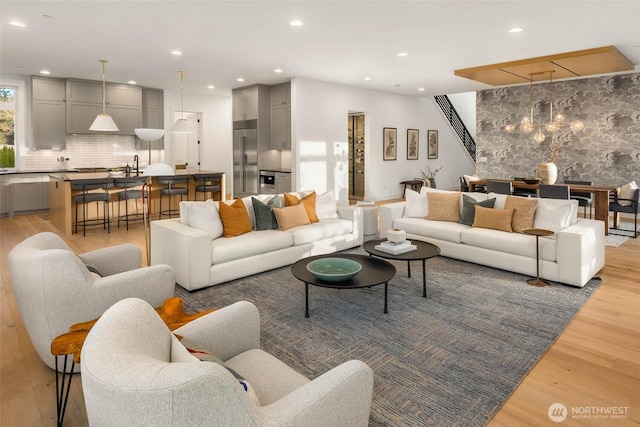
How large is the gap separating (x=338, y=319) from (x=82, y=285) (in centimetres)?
186

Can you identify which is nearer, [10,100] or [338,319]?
[338,319]

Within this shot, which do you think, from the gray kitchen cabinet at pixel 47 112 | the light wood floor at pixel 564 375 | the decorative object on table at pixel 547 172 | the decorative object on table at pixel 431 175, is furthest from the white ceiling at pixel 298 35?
the decorative object on table at pixel 431 175

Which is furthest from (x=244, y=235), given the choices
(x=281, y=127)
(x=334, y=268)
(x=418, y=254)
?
(x=281, y=127)

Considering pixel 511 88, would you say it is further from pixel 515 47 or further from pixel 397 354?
pixel 397 354

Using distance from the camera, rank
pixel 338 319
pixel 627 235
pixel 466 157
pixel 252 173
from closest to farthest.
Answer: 1. pixel 338 319
2. pixel 627 235
3. pixel 252 173
4. pixel 466 157

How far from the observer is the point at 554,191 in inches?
261

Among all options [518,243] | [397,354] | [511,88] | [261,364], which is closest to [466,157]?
[511,88]

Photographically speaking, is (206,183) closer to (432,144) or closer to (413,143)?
(413,143)

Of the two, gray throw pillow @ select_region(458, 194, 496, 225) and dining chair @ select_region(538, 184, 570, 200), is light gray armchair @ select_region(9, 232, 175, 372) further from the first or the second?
dining chair @ select_region(538, 184, 570, 200)

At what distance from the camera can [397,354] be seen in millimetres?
2744

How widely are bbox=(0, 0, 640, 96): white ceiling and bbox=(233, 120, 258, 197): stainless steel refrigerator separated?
1.60 meters

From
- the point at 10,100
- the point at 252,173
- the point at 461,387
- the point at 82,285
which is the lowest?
the point at 461,387

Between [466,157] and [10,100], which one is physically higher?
[10,100]

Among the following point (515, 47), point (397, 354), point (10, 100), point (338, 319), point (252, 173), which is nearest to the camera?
point (397, 354)
